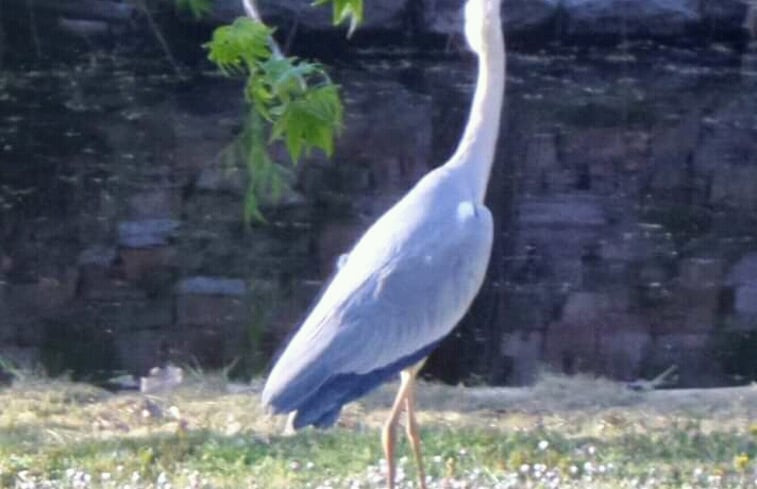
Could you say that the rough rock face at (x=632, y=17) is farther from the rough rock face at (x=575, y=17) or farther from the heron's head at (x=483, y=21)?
the heron's head at (x=483, y=21)

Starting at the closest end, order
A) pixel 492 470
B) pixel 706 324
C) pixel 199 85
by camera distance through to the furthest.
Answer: pixel 492 470 < pixel 706 324 < pixel 199 85

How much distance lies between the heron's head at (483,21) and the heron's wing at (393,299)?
527 mm

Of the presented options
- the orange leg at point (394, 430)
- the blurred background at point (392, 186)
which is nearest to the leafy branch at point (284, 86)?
the orange leg at point (394, 430)

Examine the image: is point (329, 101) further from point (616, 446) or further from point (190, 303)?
point (190, 303)

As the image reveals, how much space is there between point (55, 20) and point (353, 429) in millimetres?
17879

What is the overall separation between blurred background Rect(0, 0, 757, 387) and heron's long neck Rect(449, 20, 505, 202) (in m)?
3.33

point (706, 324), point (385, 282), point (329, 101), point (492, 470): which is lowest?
point (706, 324)

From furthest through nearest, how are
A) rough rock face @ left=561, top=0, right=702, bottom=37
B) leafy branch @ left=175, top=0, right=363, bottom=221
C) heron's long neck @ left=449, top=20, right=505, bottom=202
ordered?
rough rock face @ left=561, top=0, right=702, bottom=37 < leafy branch @ left=175, top=0, right=363, bottom=221 < heron's long neck @ left=449, top=20, right=505, bottom=202

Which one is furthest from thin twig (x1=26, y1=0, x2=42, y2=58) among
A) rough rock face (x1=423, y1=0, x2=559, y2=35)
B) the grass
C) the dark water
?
the grass

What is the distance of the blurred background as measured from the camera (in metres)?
9.75

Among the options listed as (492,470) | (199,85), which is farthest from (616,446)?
(199,85)

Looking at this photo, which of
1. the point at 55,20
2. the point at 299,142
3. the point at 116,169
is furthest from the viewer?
the point at 55,20

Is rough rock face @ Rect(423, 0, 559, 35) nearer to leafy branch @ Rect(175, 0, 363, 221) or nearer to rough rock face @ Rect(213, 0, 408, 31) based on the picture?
rough rock face @ Rect(213, 0, 408, 31)

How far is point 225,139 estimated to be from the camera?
16.9m
